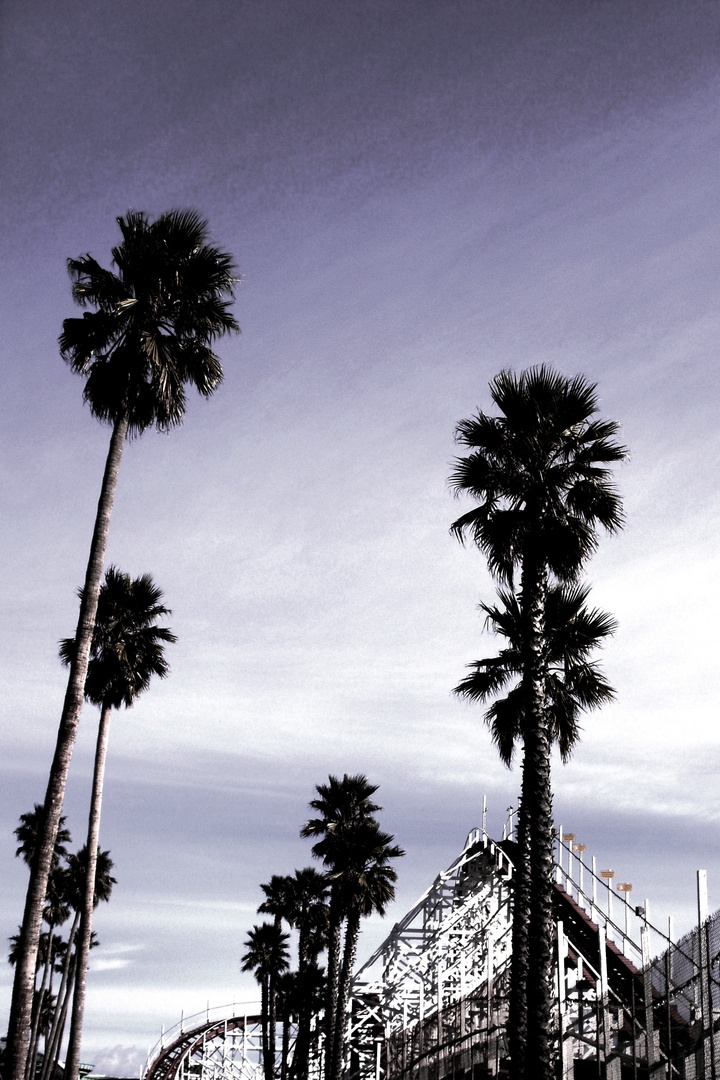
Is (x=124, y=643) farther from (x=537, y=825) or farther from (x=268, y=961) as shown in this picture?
(x=268, y=961)

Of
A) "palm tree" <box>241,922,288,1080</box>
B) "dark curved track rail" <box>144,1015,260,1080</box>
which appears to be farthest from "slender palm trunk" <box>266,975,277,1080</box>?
"dark curved track rail" <box>144,1015,260,1080</box>

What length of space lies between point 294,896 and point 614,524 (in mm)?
37447

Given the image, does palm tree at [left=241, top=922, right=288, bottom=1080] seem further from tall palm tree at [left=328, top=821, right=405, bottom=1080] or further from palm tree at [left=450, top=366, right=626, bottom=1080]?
palm tree at [left=450, top=366, right=626, bottom=1080]

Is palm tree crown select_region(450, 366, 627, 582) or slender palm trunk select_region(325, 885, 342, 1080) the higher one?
palm tree crown select_region(450, 366, 627, 582)

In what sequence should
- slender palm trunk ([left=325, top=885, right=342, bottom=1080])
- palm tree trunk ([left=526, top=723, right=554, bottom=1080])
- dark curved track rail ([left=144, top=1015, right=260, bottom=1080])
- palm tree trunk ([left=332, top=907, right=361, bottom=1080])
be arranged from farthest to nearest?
dark curved track rail ([left=144, top=1015, right=260, bottom=1080]), slender palm trunk ([left=325, top=885, right=342, bottom=1080]), palm tree trunk ([left=332, top=907, right=361, bottom=1080]), palm tree trunk ([left=526, top=723, right=554, bottom=1080])

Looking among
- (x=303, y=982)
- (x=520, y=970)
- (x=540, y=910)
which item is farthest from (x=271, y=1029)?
(x=540, y=910)

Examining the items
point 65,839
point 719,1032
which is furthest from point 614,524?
point 65,839

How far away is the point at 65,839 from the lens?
54.7 metres

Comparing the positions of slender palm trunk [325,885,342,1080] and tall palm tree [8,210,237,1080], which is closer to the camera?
tall palm tree [8,210,237,1080]

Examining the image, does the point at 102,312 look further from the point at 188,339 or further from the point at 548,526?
the point at 548,526

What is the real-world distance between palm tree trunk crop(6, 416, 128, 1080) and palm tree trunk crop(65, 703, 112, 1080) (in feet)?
37.5

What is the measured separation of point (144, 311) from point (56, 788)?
8847mm

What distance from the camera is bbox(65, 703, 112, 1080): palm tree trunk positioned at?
27.9 metres

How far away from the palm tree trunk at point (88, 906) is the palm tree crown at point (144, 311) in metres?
13.3
